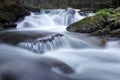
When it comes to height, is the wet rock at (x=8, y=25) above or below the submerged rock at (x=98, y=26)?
below

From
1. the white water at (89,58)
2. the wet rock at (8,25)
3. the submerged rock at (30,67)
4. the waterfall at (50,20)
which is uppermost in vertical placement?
the submerged rock at (30,67)

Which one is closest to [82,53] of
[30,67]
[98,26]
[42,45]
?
[42,45]

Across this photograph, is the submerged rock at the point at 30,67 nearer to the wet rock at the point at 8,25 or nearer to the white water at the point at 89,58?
the white water at the point at 89,58

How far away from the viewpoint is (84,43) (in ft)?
31.8

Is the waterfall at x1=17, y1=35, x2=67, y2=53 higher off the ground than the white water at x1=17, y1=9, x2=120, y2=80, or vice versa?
the waterfall at x1=17, y1=35, x2=67, y2=53

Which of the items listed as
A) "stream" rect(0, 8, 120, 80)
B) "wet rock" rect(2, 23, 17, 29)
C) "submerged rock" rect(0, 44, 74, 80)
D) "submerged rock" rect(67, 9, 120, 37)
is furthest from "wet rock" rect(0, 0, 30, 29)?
"submerged rock" rect(0, 44, 74, 80)

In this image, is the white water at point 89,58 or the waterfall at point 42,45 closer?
the white water at point 89,58

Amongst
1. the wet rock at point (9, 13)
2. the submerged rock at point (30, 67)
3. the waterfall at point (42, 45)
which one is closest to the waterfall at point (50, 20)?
the wet rock at point (9, 13)

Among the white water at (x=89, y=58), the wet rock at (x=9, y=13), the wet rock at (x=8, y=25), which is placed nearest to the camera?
the white water at (x=89, y=58)

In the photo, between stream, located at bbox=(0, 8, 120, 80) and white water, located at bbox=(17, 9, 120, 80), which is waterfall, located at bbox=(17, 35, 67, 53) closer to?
stream, located at bbox=(0, 8, 120, 80)

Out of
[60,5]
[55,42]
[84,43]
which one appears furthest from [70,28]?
[60,5]

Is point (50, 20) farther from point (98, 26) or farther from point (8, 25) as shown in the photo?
point (98, 26)

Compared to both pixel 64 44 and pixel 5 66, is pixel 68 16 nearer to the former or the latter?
pixel 64 44

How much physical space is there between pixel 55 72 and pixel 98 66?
5.56 feet
